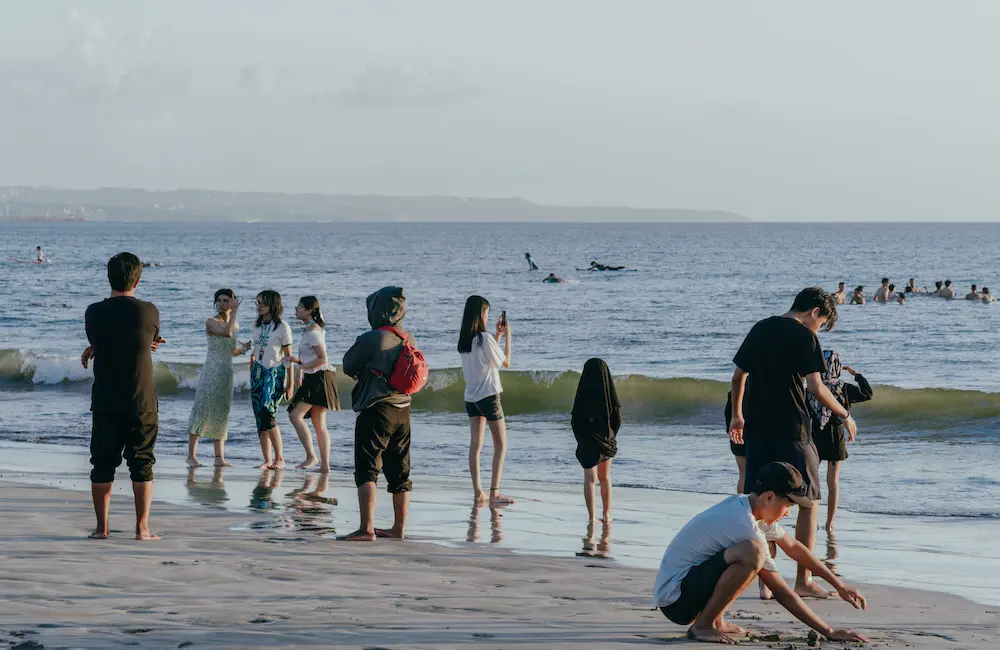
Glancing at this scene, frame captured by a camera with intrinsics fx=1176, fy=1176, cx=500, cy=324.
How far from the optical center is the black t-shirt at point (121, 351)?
286 inches

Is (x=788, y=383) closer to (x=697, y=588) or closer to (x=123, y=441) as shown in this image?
(x=697, y=588)

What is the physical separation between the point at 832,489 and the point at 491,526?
270 centimetres

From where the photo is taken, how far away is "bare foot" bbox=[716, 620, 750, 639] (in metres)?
5.61

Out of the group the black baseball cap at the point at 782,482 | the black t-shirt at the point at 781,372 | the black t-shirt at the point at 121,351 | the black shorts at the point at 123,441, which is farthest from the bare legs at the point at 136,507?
the black baseball cap at the point at 782,482

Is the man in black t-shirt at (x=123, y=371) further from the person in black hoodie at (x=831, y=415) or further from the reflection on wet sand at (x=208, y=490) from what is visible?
the person in black hoodie at (x=831, y=415)

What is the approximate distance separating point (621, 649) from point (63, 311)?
44.4 m

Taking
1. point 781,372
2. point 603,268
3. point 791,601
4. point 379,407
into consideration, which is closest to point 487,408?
point 379,407

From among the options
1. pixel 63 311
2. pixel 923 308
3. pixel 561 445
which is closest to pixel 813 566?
pixel 561 445

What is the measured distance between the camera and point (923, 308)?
44094 mm

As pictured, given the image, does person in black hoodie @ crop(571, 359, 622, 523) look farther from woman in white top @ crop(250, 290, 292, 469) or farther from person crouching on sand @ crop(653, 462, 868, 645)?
person crouching on sand @ crop(653, 462, 868, 645)

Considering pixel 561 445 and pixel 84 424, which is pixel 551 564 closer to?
pixel 561 445

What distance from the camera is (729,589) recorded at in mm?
5461

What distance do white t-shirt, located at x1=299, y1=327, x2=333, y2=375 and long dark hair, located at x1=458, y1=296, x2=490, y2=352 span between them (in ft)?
5.73

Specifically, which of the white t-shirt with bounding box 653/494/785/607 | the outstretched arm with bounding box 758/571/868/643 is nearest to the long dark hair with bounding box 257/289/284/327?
the white t-shirt with bounding box 653/494/785/607
